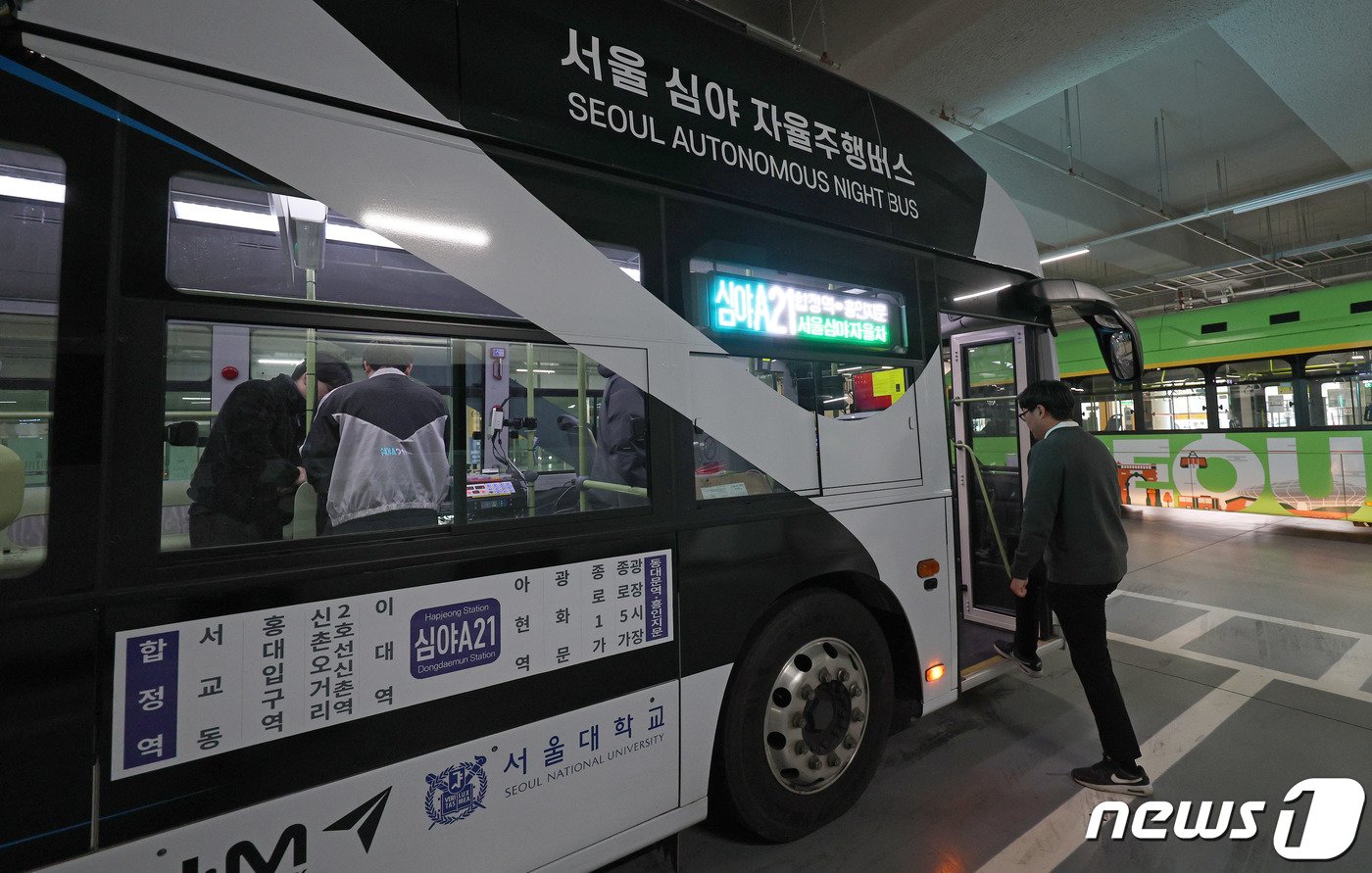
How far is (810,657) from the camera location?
2.43 metres

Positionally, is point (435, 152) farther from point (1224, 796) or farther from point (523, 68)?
point (1224, 796)

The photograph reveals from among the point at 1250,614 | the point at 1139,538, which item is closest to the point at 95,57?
the point at 1250,614

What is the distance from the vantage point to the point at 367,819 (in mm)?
1497

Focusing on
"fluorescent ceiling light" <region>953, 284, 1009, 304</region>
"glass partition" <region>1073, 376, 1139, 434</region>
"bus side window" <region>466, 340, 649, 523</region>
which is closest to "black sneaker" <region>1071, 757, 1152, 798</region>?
"fluorescent ceiling light" <region>953, 284, 1009, 304</region>

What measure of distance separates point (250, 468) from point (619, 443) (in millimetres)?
992

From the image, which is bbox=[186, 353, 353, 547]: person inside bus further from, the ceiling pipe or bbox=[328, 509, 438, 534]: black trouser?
the ceiling pipe

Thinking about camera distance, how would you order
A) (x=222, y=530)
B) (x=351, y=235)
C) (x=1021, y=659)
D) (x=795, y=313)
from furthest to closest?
(x=1021, y=659) < (x=795, y=313) < (x=351, y=235) < (x=222, y=530)

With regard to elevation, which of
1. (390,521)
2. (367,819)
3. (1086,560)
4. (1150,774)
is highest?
(390,521)

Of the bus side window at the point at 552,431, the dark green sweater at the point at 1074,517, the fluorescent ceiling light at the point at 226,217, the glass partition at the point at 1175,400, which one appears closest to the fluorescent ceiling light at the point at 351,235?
the fluorescent ceiling light at the point at 226,217

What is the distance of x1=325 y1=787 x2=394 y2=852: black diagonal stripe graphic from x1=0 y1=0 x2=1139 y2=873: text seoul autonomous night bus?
15 mm

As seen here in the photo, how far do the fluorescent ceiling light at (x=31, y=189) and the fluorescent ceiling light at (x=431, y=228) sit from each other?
56 centimetres

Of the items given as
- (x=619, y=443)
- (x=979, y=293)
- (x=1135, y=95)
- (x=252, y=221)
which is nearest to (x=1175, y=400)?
(x=1135, y=95)

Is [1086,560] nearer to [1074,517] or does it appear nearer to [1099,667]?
[1074,517]

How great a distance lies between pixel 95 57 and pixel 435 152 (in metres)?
0.67
